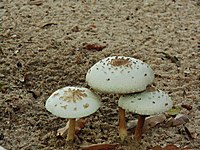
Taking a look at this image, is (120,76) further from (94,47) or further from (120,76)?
(94,47)

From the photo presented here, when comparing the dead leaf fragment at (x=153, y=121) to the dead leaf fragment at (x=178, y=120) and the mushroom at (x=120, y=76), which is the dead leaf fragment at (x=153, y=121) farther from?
the mushroom at (x=120, y=76)

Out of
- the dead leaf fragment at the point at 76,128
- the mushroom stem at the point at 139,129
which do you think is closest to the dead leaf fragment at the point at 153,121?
the mushroom stem at the point at 139,129

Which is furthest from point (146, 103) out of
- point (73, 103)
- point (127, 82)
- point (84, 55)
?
point (84, 55)

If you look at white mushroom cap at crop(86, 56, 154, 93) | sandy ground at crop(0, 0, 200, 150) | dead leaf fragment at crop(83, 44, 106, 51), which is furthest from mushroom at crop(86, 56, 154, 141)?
dead leaf fragment at crop(83, 44, 106, 51)

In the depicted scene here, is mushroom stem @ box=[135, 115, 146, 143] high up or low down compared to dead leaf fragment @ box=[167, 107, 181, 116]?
up

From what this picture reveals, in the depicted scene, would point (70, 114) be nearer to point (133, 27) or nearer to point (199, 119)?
point (199, 119)

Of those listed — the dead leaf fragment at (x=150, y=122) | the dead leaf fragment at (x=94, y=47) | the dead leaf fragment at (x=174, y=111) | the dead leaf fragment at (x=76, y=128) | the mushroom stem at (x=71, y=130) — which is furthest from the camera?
the dead leaf fragment at (x=94, y=47)

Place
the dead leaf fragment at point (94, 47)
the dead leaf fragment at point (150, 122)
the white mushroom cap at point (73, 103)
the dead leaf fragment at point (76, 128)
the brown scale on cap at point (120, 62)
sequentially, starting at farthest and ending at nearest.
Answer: the dead leaf fragment at point (94, 47) < the dead leaf fragment at point (150, 122) < the dead leaf fragment at point (76, 128) < the brown scale on cap at point (120, 62) < the white mushroom cap at point (73, 103)

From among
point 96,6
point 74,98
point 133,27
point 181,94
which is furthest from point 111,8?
point 74,98

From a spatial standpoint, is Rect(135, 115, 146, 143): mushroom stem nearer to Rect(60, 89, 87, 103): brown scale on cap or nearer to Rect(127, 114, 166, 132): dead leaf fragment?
Rect(127, 114, 166, 132): dead leaf fragment
